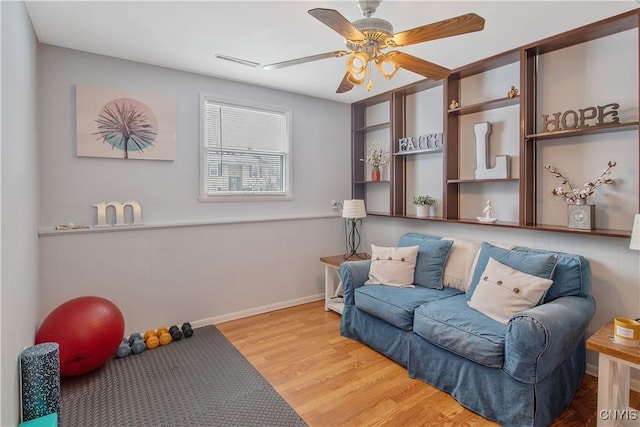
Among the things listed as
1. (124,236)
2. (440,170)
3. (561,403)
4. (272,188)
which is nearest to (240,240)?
(272,188)

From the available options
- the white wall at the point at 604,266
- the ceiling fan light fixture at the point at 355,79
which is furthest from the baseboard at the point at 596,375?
the ceiling fan light fixture at the point at 355,79

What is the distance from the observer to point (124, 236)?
2996mm

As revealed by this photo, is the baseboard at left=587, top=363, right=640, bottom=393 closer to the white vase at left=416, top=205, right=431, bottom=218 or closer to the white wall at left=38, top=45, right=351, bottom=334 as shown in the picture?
the white vase at left=416, top=205, right=431, bottom=218

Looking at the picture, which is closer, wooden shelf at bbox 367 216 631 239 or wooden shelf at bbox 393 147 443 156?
wooden shelf at bbox 367 216 631 239

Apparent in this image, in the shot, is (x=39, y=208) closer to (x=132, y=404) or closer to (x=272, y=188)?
(x=132, y=404)

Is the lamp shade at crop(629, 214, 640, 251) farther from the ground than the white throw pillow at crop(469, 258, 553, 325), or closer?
farther from the ground

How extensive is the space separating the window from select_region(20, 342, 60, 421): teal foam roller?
1.85 metres

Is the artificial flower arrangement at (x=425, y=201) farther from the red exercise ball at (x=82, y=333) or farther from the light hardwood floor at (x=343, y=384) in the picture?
the red exercise ball at (x=82, y=333)

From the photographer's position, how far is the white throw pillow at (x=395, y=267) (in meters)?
3.03

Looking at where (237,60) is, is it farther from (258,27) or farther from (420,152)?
(420,152)

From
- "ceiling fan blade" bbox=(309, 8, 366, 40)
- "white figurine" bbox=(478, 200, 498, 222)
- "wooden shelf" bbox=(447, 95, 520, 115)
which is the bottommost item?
"white figurine" bbox=(478, 200, 498, 222)

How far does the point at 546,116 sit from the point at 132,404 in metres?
3.58

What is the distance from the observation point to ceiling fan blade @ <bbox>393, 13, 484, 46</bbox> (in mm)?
1608

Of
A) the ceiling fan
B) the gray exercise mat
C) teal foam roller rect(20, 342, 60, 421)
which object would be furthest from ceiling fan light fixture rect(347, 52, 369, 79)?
teal foam roller rect(20, 342, 60, 421)
